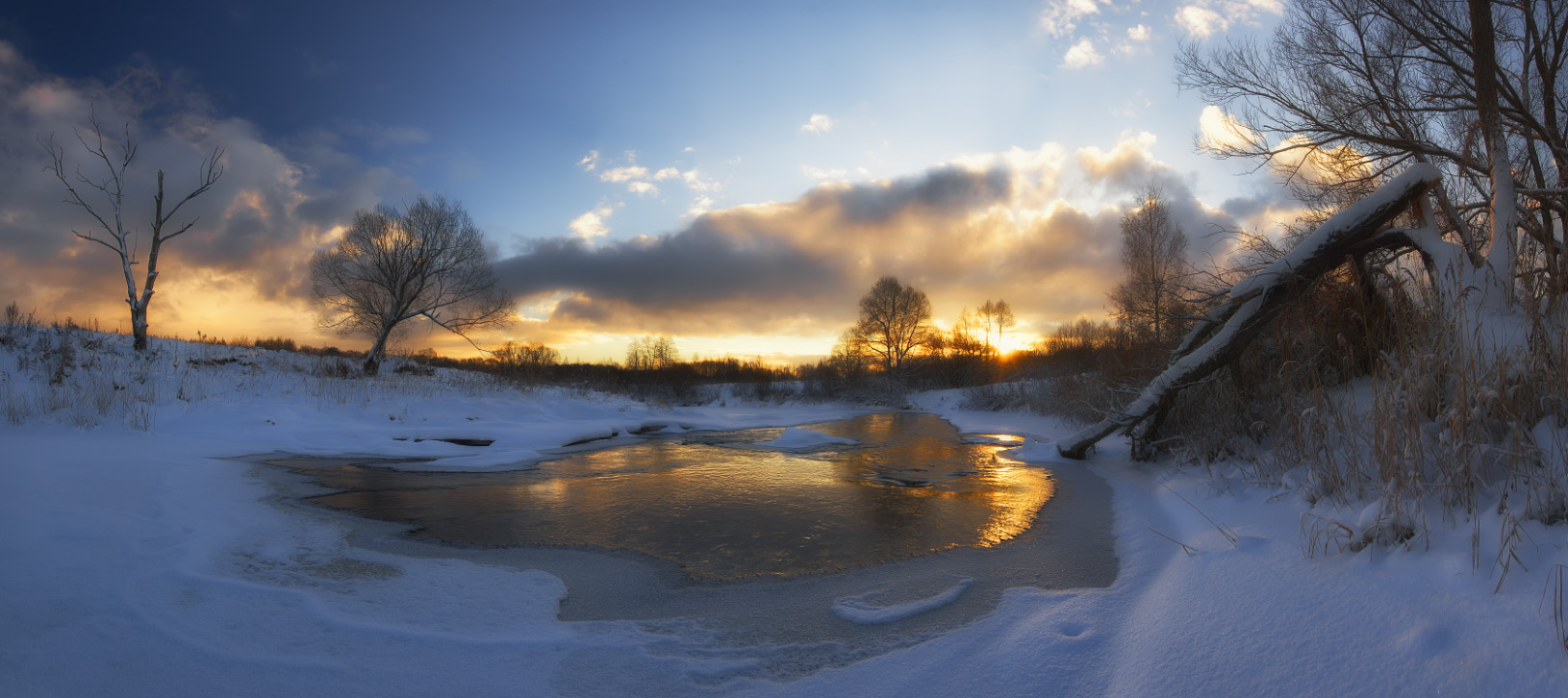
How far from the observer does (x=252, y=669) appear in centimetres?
208

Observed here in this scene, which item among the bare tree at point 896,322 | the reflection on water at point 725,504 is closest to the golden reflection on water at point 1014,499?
the reflection on water at point 725,504

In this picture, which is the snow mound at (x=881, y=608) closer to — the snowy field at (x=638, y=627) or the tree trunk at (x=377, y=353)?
the snowy field at (x=638, y=627)

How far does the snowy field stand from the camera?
1.93 meters

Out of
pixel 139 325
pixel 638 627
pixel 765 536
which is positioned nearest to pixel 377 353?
pixel 139 325

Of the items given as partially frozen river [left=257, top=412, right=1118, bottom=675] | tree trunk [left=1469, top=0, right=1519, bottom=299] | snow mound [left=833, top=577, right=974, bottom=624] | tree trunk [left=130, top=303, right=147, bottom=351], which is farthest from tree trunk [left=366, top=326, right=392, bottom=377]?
tree trunk [left=1469, top=0, right=1519, bottom=299]

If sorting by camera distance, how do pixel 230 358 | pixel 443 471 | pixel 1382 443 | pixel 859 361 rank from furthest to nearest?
pixel 859 361 → pixel 230 358 → pixel 443 471 → pixel 1382 443

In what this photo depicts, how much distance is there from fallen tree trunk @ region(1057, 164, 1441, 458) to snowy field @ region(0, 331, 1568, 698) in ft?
6.24

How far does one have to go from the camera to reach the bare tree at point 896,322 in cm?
3431

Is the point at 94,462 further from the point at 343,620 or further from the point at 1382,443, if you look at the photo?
the point at 1382,443

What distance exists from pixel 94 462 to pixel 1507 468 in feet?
31.4

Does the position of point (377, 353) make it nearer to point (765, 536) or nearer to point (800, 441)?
point (800, 441)

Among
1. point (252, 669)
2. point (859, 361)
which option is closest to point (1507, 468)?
point (252, 669)

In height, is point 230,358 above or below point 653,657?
above

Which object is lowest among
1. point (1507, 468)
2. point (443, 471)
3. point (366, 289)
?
point (443, 471)
